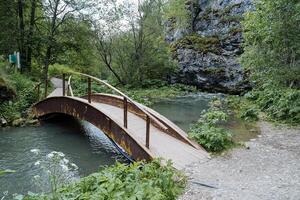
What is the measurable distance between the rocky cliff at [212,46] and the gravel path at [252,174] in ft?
54.1

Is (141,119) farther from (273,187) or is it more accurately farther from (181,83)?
(181,83)

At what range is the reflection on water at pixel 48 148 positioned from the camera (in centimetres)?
785

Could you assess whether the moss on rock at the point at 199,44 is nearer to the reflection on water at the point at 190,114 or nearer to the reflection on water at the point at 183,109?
the reflection on water at the point at 183,109

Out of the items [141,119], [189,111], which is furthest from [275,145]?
[189,111]

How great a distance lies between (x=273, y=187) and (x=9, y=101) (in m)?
12.4

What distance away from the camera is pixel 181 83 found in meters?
28.1

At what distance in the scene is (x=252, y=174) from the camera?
247 inches

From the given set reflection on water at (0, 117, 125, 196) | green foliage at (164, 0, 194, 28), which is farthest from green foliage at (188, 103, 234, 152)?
green foliage at (164, 0, 194, 28)

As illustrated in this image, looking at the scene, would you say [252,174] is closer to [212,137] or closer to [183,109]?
[212,137]

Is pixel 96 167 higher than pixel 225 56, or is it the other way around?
pixel 225 56

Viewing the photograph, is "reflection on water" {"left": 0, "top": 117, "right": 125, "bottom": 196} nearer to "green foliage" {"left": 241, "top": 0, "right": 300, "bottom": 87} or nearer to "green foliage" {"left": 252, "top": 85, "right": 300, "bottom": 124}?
"green foliage" {"left": 252, "top": 85, "right": 300, "bottom": 124}

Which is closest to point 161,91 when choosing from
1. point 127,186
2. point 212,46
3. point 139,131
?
point 212,46

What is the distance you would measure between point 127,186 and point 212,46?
75.1 feet

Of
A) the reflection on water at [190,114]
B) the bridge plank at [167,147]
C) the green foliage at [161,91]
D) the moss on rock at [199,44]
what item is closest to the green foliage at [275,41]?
the reflection on water at [190,114]
